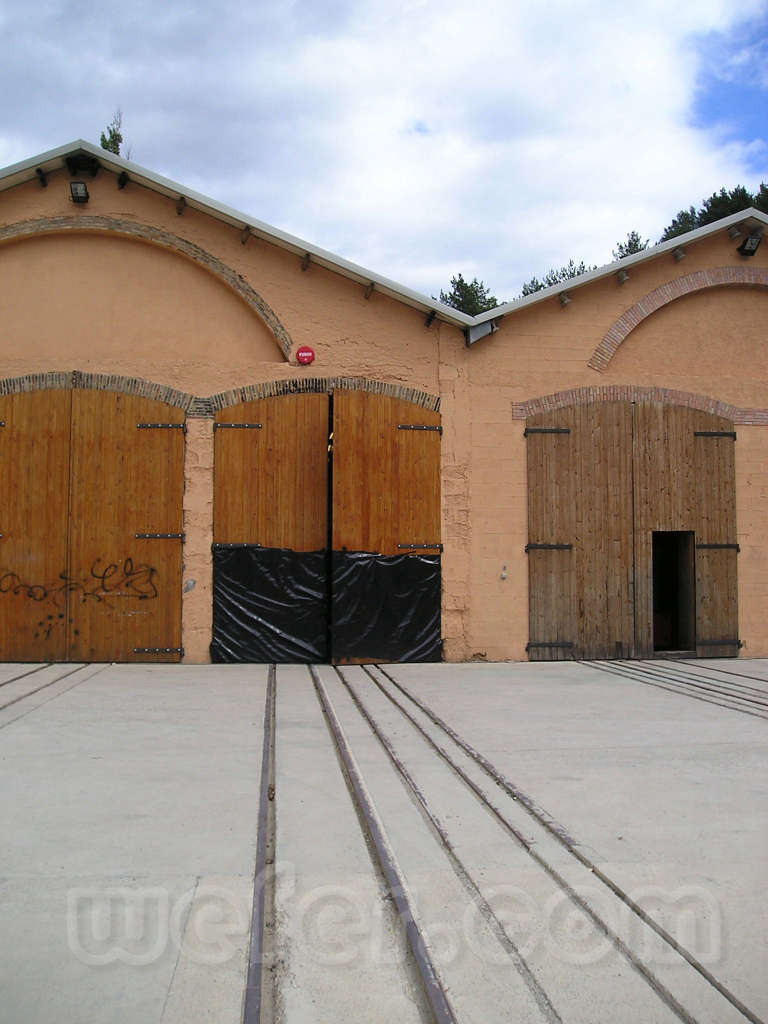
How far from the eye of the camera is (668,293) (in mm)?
13062

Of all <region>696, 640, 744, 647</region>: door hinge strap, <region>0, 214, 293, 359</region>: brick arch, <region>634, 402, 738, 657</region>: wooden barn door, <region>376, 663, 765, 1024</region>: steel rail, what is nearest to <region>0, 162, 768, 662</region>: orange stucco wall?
<region>0, 214, 293, 359</region>: brick arch

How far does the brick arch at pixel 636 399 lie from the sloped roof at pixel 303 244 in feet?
4.17

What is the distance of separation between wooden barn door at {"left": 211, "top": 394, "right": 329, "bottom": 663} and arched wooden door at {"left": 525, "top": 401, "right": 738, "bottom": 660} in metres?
3.06

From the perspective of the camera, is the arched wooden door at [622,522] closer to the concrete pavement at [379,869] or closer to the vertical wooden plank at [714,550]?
the vertical wooden plank at [714,550]

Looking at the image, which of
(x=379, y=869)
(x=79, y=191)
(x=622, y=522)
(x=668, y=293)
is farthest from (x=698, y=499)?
(x=379, y=869)

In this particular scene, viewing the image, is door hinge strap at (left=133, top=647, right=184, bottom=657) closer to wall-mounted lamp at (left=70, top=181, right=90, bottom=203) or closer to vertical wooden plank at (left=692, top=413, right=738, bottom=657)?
wall-mounted lamp at (left=70, top=181, right=90, bottom=203)

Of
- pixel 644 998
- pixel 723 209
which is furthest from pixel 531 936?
pixel 723 209

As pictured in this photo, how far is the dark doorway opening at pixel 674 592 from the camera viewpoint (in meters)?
13.1

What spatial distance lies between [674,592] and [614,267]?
5159 millimetres

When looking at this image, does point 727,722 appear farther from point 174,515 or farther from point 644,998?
point 174,515

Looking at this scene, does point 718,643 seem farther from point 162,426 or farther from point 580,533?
point 162,426

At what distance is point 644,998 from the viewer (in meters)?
2.85

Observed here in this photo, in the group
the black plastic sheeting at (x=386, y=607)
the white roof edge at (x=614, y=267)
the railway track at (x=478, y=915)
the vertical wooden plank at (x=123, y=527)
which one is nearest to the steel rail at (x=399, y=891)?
the railway track at (x=478, y=915)

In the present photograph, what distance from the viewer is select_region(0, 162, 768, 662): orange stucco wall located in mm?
12070
